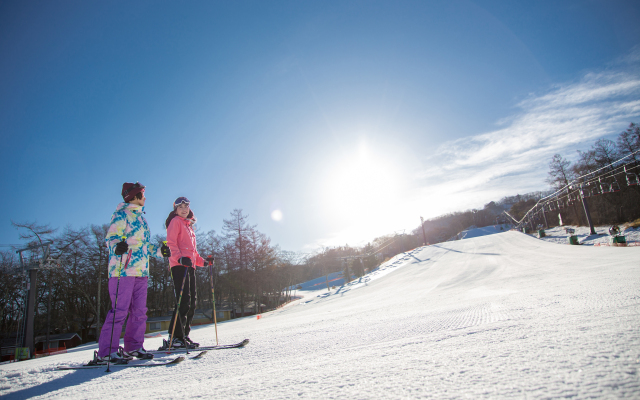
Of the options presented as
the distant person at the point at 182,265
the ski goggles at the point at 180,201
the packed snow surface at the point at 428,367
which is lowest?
→ the packed snow surface at the point at 428,367

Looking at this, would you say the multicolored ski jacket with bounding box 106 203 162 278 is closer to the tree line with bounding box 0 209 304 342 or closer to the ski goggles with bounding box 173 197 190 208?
the ski goggles with bounding box 173 197 190 208

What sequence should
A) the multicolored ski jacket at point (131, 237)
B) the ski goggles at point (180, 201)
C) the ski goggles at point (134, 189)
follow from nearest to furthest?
the multicolored ski jacket at point (131, 237) < the ski goggles at point (134, 189) < the ski goggles at point (180, 201)

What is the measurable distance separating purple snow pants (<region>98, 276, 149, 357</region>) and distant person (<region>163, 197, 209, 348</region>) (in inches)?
13.9

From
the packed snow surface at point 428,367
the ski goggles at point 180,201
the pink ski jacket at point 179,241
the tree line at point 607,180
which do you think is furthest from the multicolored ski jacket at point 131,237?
the tree line at point 607,180

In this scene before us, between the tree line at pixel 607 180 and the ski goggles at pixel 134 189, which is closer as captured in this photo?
the ski goggles at pixel 134 189

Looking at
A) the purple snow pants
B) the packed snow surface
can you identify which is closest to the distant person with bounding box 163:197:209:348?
the purple snow pants

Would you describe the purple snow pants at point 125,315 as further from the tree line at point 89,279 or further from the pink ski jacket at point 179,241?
the tree line at point 89,279

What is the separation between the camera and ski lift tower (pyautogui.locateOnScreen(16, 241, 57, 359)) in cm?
1583

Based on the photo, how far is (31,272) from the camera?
1733 centimetres

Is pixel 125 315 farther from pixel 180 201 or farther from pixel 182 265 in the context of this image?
pixel 180 201

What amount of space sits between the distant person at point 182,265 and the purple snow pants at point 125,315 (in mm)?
354

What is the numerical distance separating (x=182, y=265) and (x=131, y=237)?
2.34 feet

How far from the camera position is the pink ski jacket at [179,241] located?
368 centimetres

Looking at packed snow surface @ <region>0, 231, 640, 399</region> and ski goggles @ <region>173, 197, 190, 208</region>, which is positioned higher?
ski goggles @ <region>173, 197, 190, 208</region>
